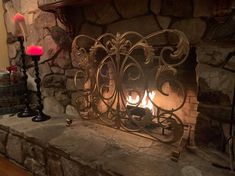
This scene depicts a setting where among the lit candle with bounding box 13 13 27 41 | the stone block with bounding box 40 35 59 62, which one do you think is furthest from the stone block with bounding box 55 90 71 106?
the lit candle with bounding box 13 13 27 41

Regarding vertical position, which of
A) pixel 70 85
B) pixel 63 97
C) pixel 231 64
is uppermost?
pixel 231 64

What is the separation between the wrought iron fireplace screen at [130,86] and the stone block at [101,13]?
14cm

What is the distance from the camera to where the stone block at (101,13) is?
1584 mm

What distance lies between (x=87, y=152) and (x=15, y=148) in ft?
2.70

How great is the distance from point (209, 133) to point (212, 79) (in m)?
0.33

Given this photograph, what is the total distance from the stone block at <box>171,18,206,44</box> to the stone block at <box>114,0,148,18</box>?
253mm

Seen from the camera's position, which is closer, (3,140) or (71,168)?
(71,168)

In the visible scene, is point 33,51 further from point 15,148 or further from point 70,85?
point 15,148

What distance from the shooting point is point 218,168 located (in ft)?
3.73

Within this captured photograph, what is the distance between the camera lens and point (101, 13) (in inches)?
64.9

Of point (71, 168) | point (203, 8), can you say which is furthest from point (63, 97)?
point (203, 8)

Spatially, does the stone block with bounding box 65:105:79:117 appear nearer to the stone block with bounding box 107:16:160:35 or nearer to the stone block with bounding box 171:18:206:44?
the stone block with bounding box 107:16:160:35

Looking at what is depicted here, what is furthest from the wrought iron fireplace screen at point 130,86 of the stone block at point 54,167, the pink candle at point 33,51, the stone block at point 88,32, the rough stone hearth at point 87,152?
the stone block at point 54,167

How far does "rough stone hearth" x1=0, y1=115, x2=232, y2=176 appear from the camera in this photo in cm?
117
